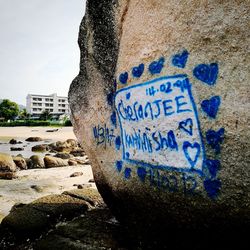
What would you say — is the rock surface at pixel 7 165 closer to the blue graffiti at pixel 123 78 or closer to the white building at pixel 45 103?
the blue graffiti at pixel 123 78

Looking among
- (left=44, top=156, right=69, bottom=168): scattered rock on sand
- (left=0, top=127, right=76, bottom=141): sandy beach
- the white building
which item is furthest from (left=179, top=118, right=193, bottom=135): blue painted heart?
the white building

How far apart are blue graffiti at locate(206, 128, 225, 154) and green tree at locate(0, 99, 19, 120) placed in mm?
68256

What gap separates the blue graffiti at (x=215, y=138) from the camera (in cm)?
216

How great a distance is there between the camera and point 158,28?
104 inches

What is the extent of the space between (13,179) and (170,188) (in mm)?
6727

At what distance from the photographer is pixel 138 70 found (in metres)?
2.84

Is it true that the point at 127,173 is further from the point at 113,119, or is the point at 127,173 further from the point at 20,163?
the point at 20,163

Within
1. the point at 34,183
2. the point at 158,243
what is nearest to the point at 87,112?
the point at 158,243

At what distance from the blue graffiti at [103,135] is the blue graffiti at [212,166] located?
4.04 ft

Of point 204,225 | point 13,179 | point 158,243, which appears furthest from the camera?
point 13,179

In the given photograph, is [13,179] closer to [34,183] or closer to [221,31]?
[34,183]

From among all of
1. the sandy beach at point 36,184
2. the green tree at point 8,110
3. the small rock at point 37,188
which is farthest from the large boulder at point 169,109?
the green tree at point 8,110

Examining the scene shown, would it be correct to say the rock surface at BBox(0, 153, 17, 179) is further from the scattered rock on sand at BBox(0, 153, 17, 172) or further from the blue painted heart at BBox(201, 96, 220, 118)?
the blue painted heart at BBox(201, 96, 220, 118)

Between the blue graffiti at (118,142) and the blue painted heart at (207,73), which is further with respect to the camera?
the blue graffiti at (118,142)
